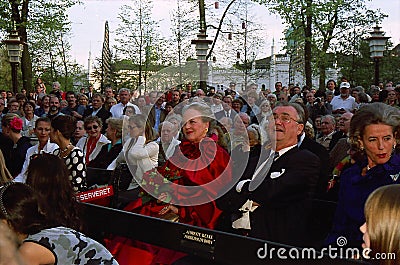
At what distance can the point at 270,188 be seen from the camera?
3.78m

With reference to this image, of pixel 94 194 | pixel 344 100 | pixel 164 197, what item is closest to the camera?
pixel 164 197

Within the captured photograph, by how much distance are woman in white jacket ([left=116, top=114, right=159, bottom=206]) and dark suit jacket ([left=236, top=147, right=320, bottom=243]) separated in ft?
6.11

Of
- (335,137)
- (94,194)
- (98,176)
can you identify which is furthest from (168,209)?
(335,137)

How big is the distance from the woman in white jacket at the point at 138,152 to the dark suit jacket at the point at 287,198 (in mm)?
1863

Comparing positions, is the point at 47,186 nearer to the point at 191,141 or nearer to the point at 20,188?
the point at 20,188

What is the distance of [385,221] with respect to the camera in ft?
6.88

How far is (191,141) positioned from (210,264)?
1.16m

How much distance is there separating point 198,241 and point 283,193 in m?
0.74

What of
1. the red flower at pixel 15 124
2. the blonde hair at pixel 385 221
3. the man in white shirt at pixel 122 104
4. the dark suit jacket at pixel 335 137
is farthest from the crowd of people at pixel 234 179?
the man in white shirt at pixel 122 104

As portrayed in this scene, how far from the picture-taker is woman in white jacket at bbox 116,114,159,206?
231 inches

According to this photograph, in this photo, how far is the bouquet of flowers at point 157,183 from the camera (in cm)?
466

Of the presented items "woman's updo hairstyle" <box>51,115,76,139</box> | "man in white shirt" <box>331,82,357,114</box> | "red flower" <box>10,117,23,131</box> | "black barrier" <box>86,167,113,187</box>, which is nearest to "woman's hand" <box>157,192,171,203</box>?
"woman's updo hairstyle" <box>51,115,76,139</box>

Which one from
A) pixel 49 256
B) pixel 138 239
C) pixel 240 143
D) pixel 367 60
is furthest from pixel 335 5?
pixel 49 256

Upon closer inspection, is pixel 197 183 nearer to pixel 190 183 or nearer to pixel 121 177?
pixel 190 183
